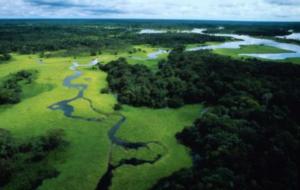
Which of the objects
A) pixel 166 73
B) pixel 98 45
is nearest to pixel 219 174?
pixel 166 73

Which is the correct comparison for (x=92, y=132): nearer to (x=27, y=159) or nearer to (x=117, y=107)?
(x=117, y=107)

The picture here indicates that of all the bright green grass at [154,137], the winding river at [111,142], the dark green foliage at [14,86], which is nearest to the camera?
the bright green grass at [154,137]

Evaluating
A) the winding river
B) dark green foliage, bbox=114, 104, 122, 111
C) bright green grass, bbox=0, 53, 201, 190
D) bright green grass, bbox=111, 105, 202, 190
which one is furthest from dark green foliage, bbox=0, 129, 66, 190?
dark green foliage, bbox=114, 104, 122, 111

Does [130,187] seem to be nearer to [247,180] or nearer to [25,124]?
[247,180]

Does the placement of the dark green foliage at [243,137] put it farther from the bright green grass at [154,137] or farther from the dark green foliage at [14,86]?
the dark green foliage at [14,86]

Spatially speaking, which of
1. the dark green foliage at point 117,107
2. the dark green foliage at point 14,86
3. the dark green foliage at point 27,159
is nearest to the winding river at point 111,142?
the dark green foliage at point 117,107

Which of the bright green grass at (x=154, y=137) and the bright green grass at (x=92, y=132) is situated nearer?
the bright green grass at (x=154, y=137)

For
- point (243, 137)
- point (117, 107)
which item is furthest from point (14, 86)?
point (243, 137)
